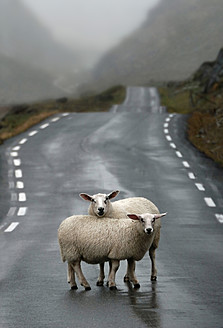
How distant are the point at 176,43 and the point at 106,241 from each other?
287 feet

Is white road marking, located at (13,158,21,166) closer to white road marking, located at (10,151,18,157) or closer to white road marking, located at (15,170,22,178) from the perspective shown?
white road marking, located at (10,151,18,157)

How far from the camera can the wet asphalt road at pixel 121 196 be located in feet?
31.1

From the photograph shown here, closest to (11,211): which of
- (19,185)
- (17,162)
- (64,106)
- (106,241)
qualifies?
(19,185)

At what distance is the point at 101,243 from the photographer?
1055 cm

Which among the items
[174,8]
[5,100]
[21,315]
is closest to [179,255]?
[21,315]

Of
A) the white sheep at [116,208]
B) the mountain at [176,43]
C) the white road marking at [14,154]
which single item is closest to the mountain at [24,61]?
the white road marking at [14,154]

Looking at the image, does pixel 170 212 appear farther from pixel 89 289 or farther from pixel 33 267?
pixel 89 289

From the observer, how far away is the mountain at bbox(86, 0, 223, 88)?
79.2 m

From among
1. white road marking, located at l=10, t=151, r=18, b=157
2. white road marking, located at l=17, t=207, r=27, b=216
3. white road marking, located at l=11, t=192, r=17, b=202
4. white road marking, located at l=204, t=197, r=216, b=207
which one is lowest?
white road marking, located at l=204, t=197, r=216, b=207

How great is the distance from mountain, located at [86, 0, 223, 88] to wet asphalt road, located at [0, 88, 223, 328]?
41.2 metres

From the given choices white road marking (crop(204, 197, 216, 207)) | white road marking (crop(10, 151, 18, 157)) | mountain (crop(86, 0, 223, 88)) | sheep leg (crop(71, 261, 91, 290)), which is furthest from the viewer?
mountain (crop(86, 0, 223, 88))

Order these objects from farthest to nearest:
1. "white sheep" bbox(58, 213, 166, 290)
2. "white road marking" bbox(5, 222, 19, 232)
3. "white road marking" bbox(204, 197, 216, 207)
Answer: "white road marking" bbox(204, 197, 216, 207) → "white road marking" bbox(5, 222, 19, 232) → "white sheep" bbox(58, 213, 166, 290)

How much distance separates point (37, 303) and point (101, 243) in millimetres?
1211

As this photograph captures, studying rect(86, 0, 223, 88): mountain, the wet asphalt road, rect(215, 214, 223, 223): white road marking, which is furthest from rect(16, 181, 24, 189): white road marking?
rect(86, 0, 223, 88): mountain
